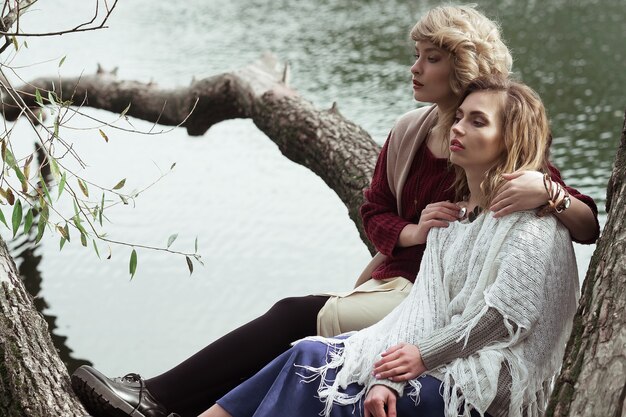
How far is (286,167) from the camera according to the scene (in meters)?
6.72

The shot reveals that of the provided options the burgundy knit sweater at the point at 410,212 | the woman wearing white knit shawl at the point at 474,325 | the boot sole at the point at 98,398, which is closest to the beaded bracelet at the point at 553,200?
the woman wearing white knit shawl at the point at 474,325

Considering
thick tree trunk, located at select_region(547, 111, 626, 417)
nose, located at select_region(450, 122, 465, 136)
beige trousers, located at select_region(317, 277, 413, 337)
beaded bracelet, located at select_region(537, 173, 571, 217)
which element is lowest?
beige trousers, located at select_region(317, 277, 413, 337)

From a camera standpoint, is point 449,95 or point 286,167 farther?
point 286,167

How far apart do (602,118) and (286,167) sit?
237 centimetres

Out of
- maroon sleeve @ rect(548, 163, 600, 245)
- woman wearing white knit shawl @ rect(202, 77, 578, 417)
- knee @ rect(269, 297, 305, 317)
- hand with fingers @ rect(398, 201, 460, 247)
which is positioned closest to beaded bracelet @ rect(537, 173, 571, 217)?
woman wearing white knit shawl @ rect(202, 77, 578, 417)

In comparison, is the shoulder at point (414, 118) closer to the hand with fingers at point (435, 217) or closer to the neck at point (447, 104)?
the neck at point (447, 104)

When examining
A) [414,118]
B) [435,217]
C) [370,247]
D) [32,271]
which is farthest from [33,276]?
[435,217]

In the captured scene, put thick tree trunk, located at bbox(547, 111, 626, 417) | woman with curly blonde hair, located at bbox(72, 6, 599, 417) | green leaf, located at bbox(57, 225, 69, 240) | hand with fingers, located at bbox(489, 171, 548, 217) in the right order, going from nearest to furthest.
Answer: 1. thick tree trunk, located at bbox(547, 111, 626, 417)
2. hand with fingers, located at bbox(489, 171, 548, 217)
3. green leaf, located at bbox(57, 225, 69, 240)
4. woman with curly blonde hair, located at bbox(72, 6, 599, 417)

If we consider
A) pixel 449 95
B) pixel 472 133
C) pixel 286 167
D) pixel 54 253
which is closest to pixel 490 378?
pixel 472 133

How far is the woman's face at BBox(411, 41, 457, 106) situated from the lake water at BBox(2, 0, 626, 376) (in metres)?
0.90

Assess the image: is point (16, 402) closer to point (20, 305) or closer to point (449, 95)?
point (20, 305)

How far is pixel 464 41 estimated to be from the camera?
2.51 m

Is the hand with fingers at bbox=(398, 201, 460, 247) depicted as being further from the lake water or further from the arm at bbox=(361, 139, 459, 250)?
the lake water

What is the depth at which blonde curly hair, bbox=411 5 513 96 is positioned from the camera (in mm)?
2508
